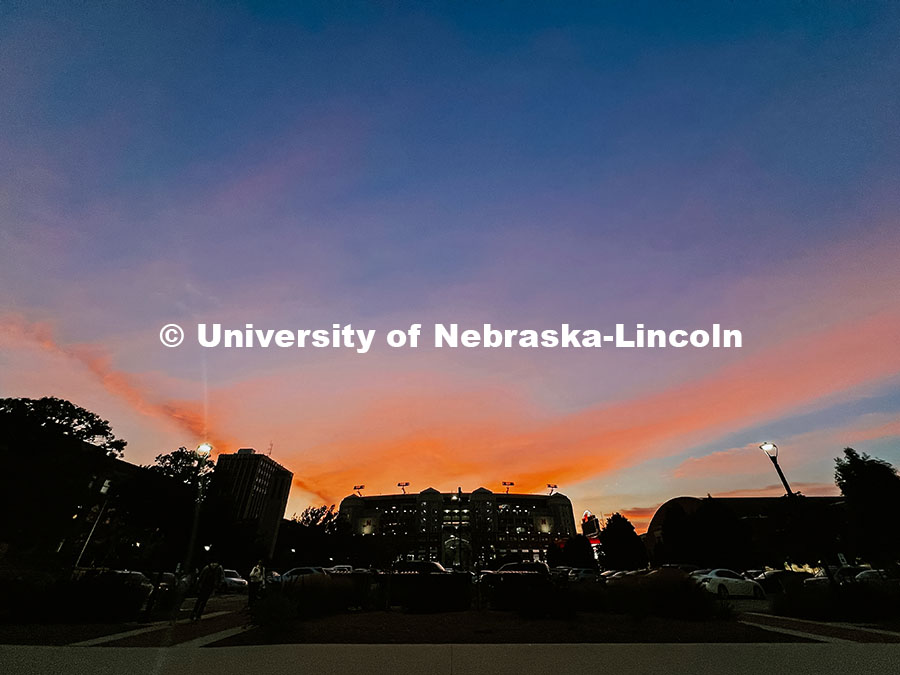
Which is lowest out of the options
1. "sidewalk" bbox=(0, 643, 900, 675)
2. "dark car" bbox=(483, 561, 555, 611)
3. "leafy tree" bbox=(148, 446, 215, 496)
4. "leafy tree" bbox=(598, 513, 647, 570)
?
"sidewalk" bbox=(0, 643, 900, 675)

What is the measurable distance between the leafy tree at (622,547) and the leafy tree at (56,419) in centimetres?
5392

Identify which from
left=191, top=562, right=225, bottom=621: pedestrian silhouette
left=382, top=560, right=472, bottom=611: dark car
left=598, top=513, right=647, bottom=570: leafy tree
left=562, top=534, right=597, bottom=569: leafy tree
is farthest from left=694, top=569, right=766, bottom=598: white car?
left=562, top=534, right=597, bottom=569: leafy tree

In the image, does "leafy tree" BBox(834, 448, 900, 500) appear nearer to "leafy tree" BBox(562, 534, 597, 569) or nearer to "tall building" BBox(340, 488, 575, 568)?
"leafy tree" BBox(562, 534, 597, 569)

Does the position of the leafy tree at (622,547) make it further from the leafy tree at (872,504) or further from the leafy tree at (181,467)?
Result: the leafy tree at (181,467)

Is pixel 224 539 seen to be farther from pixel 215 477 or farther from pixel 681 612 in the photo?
pixel 681 612

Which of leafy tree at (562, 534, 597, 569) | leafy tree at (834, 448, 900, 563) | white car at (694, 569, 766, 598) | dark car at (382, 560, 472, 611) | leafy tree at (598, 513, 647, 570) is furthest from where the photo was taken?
leafy tree at (562, 534, 597, 569)

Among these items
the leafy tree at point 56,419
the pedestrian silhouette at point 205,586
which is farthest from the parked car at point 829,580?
the leafy tree at point 56,419

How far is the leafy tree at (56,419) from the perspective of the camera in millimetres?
36250

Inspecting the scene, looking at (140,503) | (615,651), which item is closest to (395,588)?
(615,651)

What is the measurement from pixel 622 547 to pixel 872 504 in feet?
122

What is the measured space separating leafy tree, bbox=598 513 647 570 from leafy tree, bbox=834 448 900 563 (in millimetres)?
34038

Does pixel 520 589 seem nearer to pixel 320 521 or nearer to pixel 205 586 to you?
pixel 205 586

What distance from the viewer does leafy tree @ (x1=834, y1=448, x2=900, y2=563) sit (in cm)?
2905

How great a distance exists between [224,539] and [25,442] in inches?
Answer: 979
